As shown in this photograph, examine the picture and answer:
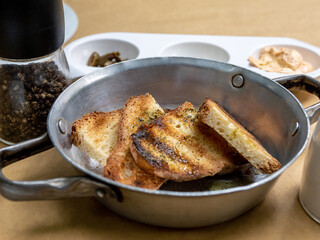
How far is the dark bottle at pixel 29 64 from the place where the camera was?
2.99 feet

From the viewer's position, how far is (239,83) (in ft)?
3.61

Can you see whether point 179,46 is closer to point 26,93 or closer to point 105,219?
point 26,93

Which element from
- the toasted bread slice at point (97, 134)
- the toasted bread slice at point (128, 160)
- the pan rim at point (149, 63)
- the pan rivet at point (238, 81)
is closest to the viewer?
the pan rim at point (149, 63)

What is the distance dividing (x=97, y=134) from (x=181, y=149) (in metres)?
0.22

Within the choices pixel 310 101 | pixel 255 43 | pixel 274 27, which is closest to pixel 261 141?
pixel 310 101

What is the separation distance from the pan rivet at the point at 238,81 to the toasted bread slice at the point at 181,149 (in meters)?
0.18

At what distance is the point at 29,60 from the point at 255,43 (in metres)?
0.87

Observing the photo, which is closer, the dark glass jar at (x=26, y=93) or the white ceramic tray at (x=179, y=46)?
the dark glass jar at (x=26, y=93)

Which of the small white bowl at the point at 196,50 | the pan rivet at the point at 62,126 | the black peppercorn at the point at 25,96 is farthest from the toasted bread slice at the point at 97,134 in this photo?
the small white bowl at the point at 196,50

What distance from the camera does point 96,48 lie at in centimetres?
156

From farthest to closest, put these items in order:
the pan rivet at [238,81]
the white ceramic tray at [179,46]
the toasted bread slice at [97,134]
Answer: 1. the white ceramic tray at [179,46]
2. the pan rivet at [238,81]
3. the toasted bread slice at [97,134]

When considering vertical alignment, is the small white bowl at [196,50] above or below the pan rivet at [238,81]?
below

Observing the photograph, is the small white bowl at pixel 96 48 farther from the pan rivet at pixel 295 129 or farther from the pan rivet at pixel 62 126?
the pan rivet at pixel 295 129

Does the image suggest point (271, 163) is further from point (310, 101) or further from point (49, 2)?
point (49, 2)
